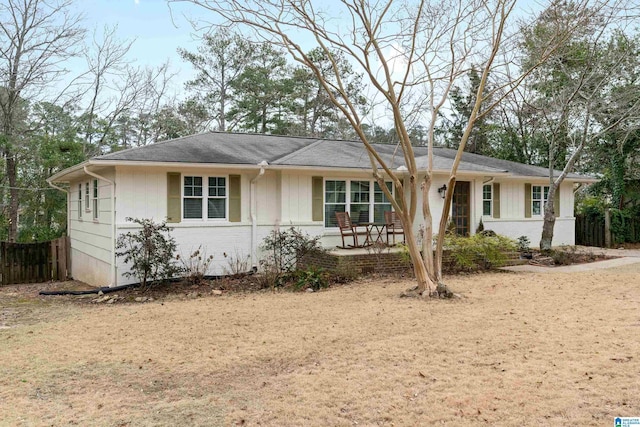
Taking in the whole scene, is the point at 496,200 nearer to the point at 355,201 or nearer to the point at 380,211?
the point at 380,211

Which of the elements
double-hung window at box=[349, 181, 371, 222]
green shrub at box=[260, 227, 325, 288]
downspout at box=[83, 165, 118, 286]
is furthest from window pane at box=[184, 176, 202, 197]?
double-hung window at box=[349, 181, 371, 222]

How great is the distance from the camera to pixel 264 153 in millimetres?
12953

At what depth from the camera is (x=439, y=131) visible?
3067 cm

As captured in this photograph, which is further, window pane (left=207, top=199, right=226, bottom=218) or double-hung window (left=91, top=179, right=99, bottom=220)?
double-hung window (left=91, top=179, right=99, bottom=220)

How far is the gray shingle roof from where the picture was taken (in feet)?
36.1

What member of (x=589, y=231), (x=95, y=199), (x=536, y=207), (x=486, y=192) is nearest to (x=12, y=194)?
(x=95, y=199)

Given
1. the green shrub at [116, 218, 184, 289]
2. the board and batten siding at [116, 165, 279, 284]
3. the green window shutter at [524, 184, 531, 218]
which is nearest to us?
the green shrub at [116, 218, 184, 289]

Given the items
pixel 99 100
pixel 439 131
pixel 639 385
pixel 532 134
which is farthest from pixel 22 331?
pixel 439 131

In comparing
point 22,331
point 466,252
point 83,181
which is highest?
point 83,181

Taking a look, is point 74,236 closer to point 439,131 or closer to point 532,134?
point 532,134

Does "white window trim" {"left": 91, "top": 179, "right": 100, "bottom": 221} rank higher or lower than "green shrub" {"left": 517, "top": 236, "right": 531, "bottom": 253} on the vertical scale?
higher

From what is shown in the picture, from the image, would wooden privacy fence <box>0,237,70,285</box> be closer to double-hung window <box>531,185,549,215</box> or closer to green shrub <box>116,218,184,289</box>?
green shrub <box>116,218,184,289</box>

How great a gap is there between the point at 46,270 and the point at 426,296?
39.5 ft

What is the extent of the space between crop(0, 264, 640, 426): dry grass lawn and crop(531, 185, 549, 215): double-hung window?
8.53 meters
